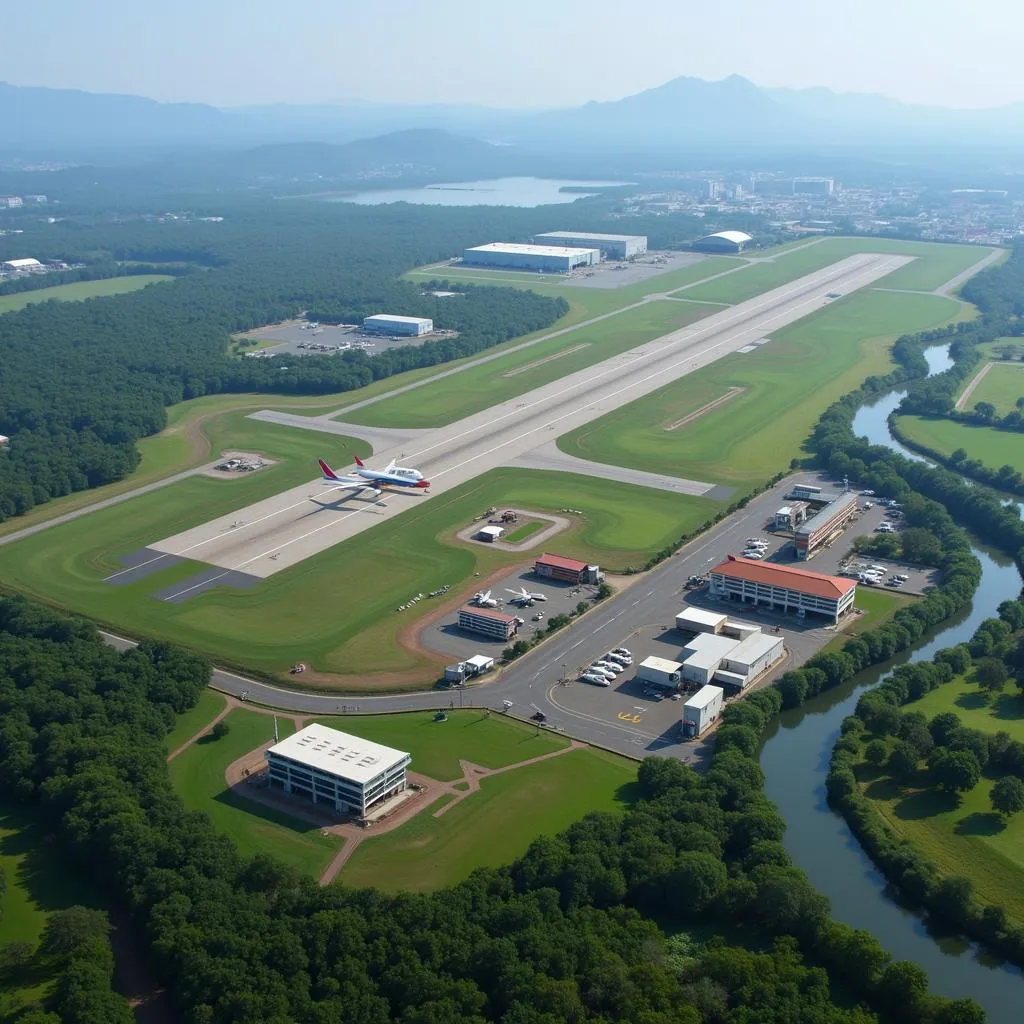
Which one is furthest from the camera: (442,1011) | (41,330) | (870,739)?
(41,330)

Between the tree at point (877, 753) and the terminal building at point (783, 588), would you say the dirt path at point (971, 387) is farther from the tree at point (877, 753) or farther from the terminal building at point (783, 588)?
the tree at point (877, 753)

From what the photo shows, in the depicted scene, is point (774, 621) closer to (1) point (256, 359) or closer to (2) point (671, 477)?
(2) point (671, 477)

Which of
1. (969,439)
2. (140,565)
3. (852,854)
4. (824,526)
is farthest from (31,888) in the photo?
(969,439)

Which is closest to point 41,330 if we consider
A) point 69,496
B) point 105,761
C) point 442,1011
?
point 69,496

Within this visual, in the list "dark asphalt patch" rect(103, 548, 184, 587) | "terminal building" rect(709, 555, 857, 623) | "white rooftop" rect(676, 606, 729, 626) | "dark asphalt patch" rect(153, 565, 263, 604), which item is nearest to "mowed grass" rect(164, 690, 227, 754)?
"dark asphalt patch" rect(153, 565, 263, 604)

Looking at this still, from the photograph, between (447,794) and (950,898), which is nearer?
(950,898)

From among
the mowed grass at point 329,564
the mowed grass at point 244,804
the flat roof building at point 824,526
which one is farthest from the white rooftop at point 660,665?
the flat roof building at point 824,526

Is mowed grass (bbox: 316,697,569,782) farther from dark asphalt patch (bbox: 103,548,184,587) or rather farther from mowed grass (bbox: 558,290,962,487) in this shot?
mowed grass (bbox: 558,290,962,487)
